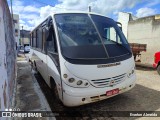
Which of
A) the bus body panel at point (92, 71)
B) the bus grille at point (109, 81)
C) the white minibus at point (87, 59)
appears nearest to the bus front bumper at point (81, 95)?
the white minibus at point (87, 59)

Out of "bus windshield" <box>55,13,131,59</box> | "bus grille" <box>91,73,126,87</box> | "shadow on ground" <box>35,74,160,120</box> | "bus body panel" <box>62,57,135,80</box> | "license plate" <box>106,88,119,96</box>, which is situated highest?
"bus windshield" <box>55,13,131,59</box>

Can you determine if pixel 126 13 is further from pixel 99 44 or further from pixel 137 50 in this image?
pixel 99 44

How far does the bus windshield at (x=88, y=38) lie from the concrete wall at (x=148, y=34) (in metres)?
9.90

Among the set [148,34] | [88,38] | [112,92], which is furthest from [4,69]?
[148,34]

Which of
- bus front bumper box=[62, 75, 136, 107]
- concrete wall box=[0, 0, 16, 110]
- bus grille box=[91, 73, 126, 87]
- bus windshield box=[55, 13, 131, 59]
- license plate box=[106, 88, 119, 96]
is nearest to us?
concrete wall box=[0, 0, 16, 110]

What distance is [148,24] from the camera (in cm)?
1508

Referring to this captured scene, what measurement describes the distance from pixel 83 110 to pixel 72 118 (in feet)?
1.55

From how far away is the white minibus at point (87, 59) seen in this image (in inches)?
159

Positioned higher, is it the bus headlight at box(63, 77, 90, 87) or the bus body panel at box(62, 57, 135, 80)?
the bus body panel at box(62, 57, 135, 80)

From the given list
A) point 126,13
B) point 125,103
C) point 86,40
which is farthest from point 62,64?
point 126,13

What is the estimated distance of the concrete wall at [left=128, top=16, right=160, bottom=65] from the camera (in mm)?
14086

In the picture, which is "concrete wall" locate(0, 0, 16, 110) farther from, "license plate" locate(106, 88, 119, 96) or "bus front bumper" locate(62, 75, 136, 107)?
"license plate" locate(106, 88, 119, 96)

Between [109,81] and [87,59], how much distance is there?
75 centimetres

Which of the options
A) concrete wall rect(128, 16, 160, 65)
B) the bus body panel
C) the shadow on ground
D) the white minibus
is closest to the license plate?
the white minibus
